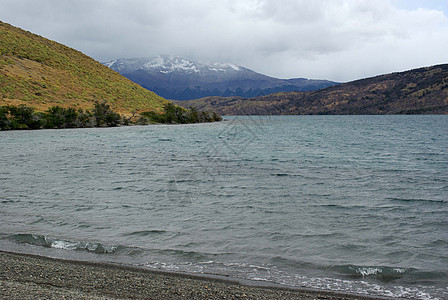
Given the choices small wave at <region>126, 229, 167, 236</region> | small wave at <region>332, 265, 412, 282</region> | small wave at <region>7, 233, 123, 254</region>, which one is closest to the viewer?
small wave at <region>332, 265, 412, 282</region>

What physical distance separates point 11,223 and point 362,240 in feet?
32.0

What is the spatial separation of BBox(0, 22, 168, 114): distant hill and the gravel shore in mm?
64567

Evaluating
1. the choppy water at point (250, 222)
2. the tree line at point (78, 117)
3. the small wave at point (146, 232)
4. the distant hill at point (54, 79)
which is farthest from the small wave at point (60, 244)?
the distant hill at point (54, 79)

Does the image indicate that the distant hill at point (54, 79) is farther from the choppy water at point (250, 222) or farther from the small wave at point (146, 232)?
the small wave at point (146, 232)

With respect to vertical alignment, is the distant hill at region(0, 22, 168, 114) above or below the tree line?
above

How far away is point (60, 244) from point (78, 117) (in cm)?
6478

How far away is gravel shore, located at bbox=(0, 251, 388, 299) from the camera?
5.38 meters

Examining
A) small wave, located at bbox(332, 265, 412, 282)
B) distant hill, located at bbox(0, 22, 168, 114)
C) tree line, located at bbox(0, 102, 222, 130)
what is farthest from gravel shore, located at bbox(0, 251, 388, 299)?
distant hill, located at bbox(0, 22, 168, 114)

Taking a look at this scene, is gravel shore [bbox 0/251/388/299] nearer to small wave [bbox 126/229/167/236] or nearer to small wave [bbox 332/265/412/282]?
small wave [bbox 332/265/412/282]

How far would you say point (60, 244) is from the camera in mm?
8234

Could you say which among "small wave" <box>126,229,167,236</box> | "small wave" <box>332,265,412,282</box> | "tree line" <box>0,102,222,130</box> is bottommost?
"small wave" <box>332,265,412,282</box>

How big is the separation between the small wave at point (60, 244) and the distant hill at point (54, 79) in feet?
203

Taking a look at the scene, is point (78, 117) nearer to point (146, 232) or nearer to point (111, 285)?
point (146, 232)

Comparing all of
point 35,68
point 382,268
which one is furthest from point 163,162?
point 35,68
